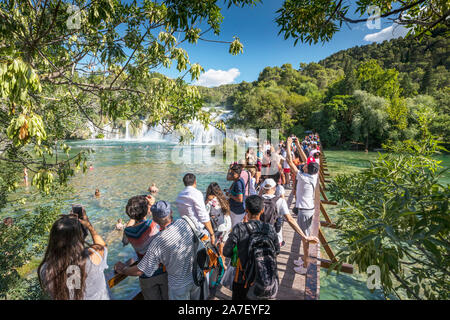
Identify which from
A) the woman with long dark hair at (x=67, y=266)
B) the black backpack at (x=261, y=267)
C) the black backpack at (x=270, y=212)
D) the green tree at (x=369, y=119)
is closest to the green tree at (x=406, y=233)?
the black backpack at (x=261, y=267)

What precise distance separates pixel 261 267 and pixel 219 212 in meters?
1.91

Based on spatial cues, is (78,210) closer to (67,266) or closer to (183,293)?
(67,266)

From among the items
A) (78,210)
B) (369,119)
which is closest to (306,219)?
(78,210)

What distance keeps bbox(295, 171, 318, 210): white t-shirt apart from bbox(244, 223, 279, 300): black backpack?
84.0 inches

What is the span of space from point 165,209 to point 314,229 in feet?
10.6

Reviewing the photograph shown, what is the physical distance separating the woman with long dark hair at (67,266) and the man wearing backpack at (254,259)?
1.36 m

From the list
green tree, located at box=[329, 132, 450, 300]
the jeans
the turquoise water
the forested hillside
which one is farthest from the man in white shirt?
the forested hillside

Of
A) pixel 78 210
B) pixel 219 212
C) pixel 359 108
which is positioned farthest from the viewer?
pixel 359 108

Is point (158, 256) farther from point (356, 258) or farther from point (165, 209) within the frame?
point (356, 258)

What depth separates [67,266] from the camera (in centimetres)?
181

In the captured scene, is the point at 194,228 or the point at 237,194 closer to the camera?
the point at 194,228
